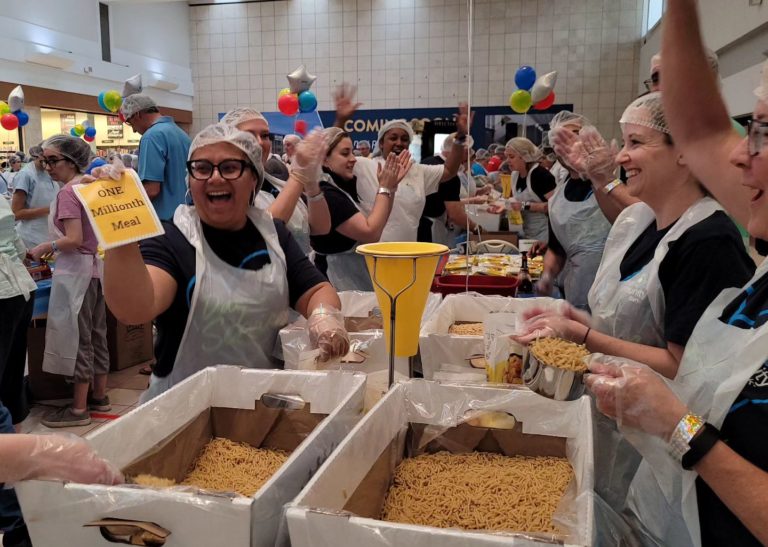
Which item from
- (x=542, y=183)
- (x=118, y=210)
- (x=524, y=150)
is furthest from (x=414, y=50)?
(x=118, y=210)

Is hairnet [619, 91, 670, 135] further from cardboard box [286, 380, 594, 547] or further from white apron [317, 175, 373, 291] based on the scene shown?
white apron [317, 175, 373, 291]

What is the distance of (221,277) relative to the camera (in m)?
1.68

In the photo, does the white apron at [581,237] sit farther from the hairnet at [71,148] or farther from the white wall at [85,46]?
the white wall at [85,46]

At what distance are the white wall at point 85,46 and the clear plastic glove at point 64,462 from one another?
8553 mm

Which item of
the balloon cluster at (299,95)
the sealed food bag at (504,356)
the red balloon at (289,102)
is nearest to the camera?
the sealed food bag at (504,356)

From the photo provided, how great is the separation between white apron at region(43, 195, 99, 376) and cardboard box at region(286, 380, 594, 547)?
3.16m

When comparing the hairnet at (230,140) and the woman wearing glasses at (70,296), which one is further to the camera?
the woman wearing glasses at (70,296)

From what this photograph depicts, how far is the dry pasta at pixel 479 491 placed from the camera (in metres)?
1.03

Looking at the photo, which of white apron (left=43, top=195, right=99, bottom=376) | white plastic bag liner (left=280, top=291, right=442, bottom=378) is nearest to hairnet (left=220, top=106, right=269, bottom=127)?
white plastic bag liner (left=280, top=291, right=442, bottom=378)

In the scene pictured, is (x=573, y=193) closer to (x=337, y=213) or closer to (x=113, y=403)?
(x=337, y=213)

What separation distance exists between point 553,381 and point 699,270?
444 mm

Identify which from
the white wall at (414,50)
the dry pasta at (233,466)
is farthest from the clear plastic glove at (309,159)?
the white wall at (414,50)

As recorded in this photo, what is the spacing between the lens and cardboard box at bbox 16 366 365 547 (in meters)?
0.82

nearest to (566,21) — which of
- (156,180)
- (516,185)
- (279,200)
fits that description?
(516,185)
